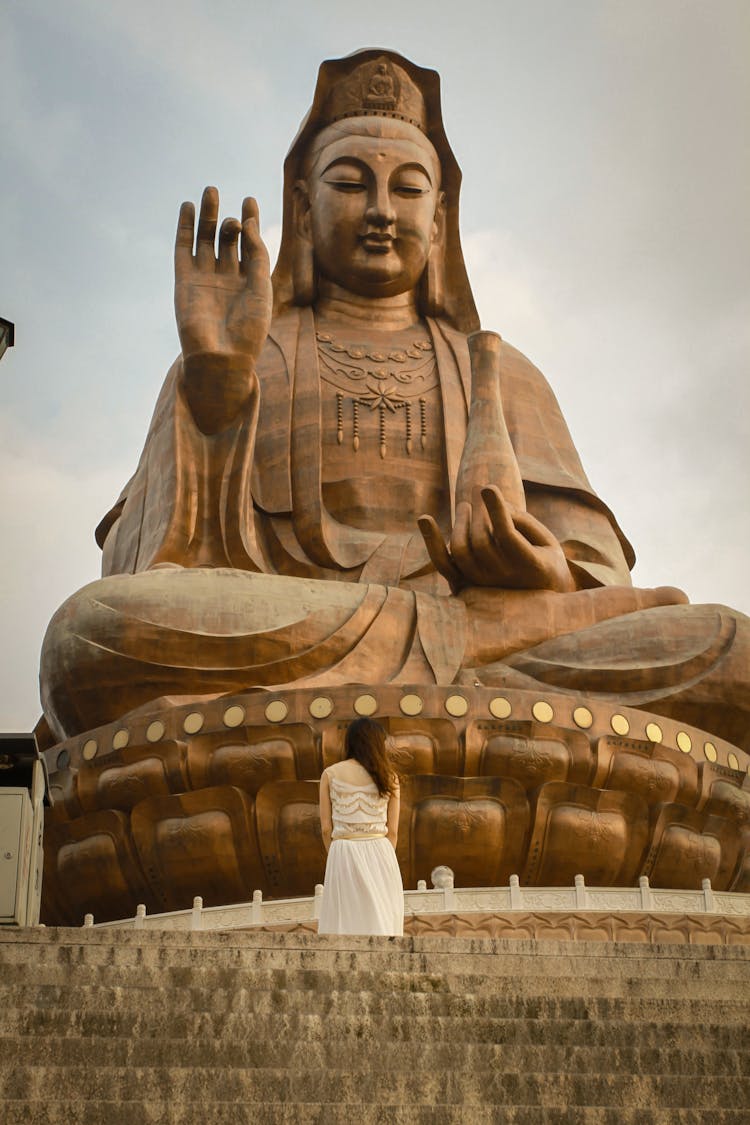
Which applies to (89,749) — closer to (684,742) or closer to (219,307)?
(219,307)

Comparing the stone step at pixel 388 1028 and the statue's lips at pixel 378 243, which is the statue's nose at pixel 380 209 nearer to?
the statue's lips at pixel 378 243

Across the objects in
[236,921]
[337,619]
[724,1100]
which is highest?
[337,619]

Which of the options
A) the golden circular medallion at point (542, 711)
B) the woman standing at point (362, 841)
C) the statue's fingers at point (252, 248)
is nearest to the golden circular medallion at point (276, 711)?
the golden circular medallion at point (542, 711)

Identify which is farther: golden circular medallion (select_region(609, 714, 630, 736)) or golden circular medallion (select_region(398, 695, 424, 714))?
golden circular medallion (select_region(609, 714, 630, 736))

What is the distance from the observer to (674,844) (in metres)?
10.2

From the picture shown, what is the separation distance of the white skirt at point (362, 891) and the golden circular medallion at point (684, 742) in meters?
4.64

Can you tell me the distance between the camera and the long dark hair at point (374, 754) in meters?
5.95

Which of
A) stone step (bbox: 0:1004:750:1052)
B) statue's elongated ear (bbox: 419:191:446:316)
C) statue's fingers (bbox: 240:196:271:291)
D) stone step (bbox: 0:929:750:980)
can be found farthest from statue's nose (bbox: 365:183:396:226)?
stone step (bbox: 0:1004:750:1052)

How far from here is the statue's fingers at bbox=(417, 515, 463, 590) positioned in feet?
34.7

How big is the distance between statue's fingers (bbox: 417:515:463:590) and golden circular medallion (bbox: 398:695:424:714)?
1.04 metres

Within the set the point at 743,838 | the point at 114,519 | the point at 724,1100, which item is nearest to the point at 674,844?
the point at 743,838

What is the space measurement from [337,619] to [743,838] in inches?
101

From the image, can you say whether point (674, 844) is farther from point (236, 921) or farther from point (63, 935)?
point (63, 935)

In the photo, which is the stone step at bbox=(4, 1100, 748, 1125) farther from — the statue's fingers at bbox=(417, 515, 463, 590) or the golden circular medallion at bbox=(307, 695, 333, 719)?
the statue's fingers at bbox=(417, 515, 463, 590)
